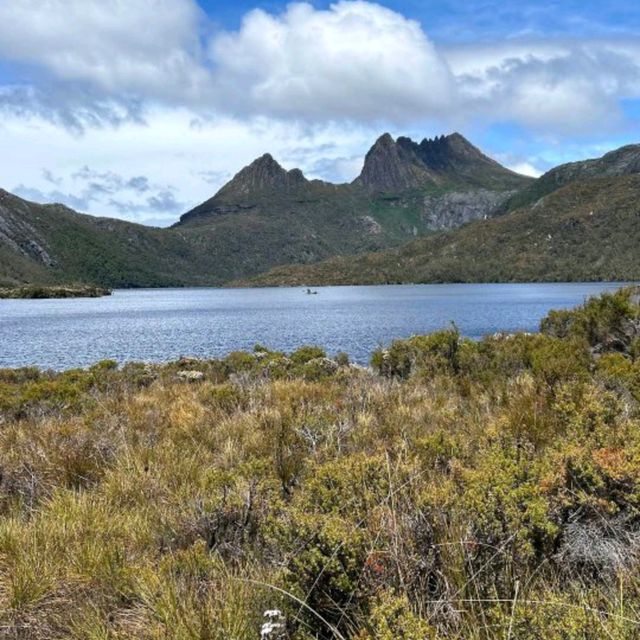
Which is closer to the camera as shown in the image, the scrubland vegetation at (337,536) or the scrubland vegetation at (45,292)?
the scrubland vegetation at (337,536)

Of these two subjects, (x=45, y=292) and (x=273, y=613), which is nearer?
(x=273, y=613)

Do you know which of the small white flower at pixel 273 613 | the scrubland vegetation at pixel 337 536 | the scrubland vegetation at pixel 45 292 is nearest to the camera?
the small white flower at pixel 273 613

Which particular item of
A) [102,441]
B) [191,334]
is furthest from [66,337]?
[102,441]

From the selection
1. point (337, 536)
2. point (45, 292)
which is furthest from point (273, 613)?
point (45, 292)

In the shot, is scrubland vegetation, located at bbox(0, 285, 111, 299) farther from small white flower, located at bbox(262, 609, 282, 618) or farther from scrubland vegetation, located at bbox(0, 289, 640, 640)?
small white flower, located at bbox(262, 609, 282, 618)

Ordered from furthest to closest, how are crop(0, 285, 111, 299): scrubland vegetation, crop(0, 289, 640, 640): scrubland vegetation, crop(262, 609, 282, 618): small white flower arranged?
1. crop(0, 285, 111, 299): scrubland vegetation
2. crop(0, 289, 640, 640): scrubland vegetation
3. crop(262, 609, 282, 618): small white flower

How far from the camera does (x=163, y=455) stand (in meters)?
6.46

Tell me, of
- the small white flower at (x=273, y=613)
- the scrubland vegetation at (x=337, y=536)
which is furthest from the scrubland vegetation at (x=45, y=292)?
the small white flower at (x=273, y=613)

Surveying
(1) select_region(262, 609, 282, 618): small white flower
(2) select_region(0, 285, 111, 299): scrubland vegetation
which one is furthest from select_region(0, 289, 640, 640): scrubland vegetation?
(2) select_region(0, 285, 111, 299): scrubland vegetation

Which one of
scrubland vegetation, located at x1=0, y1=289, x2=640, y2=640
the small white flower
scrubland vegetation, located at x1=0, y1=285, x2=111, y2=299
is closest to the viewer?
the small white flower

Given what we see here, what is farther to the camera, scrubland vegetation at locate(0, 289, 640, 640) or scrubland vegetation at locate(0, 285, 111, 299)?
scrubland vegetation at locate(0, 285, 111, 299)

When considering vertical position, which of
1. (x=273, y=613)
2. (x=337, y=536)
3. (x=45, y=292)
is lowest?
(x=273, y=613)

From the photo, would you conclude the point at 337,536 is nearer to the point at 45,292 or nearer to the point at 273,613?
the point at 273,613

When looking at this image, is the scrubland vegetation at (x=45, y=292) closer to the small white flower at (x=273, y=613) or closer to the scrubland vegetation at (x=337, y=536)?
the scrubland vegetation at (x=337, y=536)
